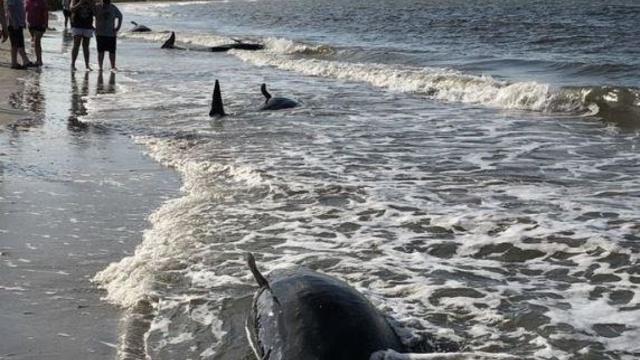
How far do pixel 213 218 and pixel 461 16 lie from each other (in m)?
35.3

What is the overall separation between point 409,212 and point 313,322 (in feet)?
9.23

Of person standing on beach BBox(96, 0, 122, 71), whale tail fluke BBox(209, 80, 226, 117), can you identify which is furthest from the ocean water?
person standing on beach BBox(96, 0, 122, 71)

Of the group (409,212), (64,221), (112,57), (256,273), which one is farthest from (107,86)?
(256,273)

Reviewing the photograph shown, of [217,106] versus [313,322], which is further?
[217,106]

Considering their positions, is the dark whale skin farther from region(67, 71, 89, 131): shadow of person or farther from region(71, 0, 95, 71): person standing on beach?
region(71, 0, 95, 71): person standing on beach

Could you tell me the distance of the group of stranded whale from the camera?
9.86 feet

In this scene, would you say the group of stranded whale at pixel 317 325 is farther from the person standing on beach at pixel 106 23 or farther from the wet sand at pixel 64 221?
the person standing on beach at pixel 106 23

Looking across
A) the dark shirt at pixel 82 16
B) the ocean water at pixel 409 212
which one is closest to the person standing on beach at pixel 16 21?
the dark shirt at pixel 82 16

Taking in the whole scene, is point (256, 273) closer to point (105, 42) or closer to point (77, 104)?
point (77, 104)

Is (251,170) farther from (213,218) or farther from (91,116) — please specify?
(91,116)

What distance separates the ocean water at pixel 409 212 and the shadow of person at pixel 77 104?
0.18 metres

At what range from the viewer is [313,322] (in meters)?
3.15

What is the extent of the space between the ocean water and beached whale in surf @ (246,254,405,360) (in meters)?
0.22

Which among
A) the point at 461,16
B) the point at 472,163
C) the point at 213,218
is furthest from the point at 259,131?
the point at 461,16
